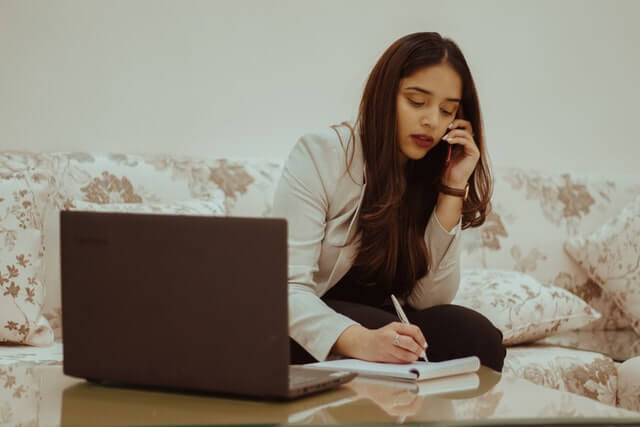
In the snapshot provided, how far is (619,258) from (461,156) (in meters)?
0.94

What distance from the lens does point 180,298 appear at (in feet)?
3.05

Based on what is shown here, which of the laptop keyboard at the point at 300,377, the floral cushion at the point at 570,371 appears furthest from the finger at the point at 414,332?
the floral cushion at the point at 570,371

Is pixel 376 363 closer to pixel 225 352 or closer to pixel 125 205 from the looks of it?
pixel 225 352

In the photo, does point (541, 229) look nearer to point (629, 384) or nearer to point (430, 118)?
point (629, 384)

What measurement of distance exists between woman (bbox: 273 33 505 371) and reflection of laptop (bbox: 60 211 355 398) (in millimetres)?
513

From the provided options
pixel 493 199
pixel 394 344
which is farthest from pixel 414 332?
pixel 493 199

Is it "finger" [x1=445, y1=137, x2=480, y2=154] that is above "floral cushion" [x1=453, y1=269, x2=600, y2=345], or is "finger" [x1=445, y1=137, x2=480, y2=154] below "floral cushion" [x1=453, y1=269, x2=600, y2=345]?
above

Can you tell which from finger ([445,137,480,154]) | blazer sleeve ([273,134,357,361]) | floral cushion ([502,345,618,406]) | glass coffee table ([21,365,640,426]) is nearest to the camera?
glass coffee table ([21,365,640,426])

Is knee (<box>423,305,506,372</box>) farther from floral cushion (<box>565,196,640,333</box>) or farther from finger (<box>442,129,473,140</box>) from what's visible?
floral cushion (<box>565,196,640,333</box>)

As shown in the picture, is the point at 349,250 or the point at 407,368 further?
the point at 349,250

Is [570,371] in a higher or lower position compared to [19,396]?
lower

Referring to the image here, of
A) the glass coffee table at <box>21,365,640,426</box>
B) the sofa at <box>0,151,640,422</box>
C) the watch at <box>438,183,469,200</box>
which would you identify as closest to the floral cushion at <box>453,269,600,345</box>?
the sofa at <box>0,151,640,422</box>

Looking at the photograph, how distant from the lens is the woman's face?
1611mm

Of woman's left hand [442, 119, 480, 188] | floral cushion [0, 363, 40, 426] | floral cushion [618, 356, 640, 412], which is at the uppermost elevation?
woman's left hand [442, 119, 480, 188]
